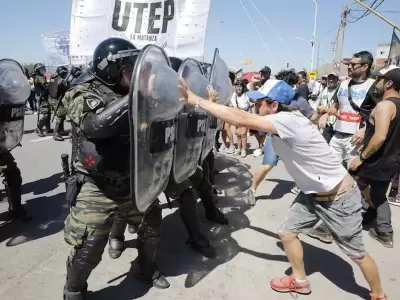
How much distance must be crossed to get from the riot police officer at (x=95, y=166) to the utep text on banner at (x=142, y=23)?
190 cm

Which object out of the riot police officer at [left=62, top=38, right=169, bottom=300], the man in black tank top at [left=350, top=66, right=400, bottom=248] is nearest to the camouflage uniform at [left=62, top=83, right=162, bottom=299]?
the riot police officer at [left=62, top=38, right=169, bottom=300]

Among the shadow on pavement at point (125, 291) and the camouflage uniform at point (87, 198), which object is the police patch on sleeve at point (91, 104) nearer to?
the camouflage uniform at point (87, 198)

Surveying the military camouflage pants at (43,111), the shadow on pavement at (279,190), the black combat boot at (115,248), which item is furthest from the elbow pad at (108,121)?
the military camouflage pants at (43,111)

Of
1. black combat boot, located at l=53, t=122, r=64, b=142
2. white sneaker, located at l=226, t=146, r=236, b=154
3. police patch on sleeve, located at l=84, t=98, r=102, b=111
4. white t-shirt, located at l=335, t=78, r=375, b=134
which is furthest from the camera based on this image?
black combat boot, located at l=53, t=122, r=64, b=142

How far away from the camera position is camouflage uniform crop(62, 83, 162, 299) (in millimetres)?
2043

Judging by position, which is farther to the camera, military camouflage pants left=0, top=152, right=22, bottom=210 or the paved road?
military camouflage pants left=0, top=152, right=22, bottom=210

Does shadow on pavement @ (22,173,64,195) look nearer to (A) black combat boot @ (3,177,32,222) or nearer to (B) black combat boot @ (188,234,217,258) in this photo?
(A) black combat boot @ (3,177,32,222)

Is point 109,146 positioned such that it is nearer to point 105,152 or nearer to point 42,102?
point 105,152

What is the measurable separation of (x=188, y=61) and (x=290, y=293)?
6.52 feet

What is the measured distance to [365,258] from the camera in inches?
87.4

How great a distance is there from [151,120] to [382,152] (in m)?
2.41

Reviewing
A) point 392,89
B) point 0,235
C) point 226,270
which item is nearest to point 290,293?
point 226,270

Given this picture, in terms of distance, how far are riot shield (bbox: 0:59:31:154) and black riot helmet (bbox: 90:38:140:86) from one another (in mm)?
1325

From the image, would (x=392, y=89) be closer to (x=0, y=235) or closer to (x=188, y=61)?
(x=188, y=61)
